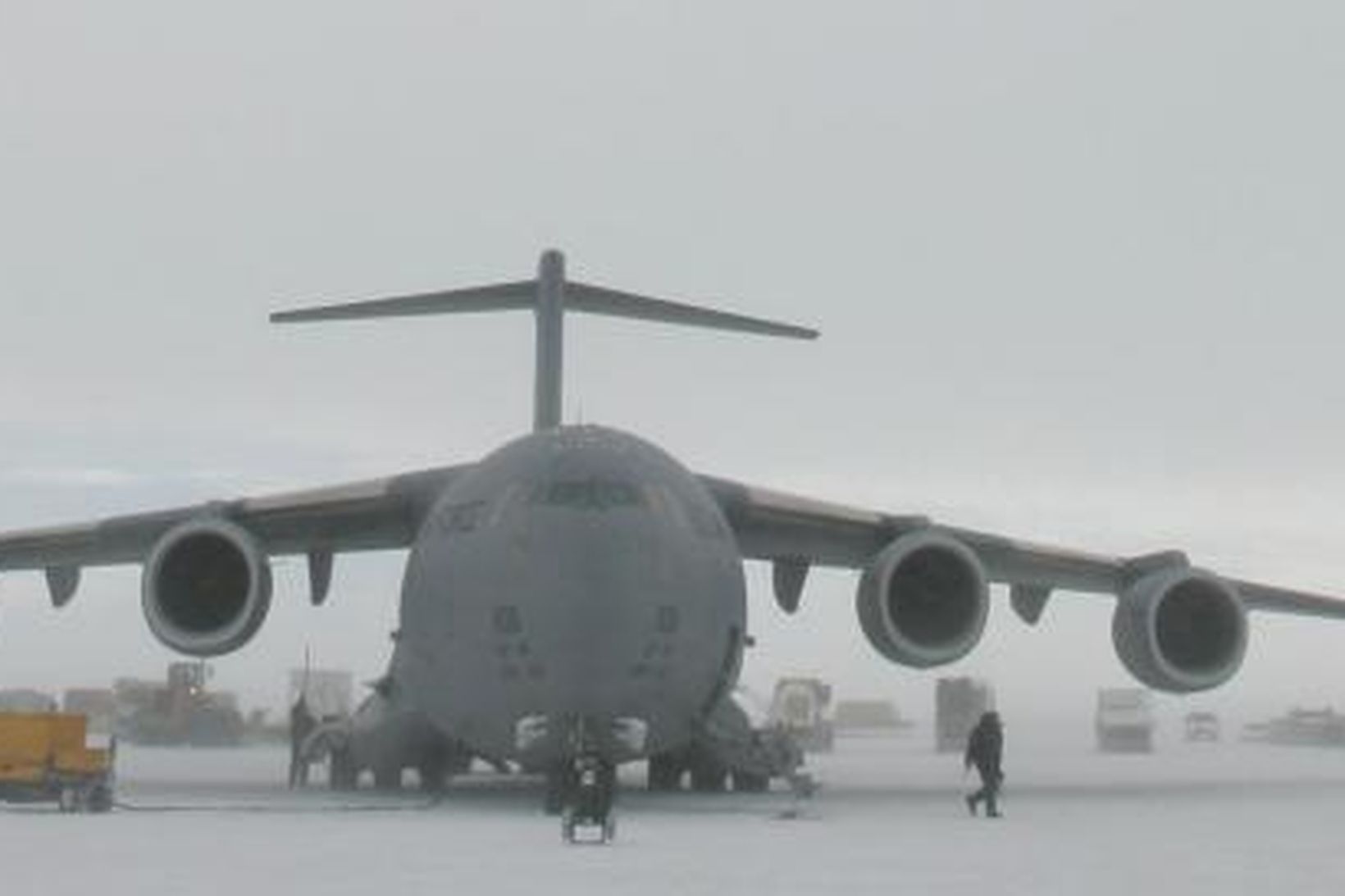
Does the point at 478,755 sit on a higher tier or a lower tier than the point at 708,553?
lower

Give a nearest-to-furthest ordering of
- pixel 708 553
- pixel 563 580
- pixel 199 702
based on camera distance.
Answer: pixel 563 580
pixel 708 553
pixel 199 702

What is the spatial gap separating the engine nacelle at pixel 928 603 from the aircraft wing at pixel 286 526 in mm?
4961

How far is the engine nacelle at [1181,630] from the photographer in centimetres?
2370

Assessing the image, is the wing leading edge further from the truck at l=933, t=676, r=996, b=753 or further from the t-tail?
the truck at l=933, t=676, r=996, b=753

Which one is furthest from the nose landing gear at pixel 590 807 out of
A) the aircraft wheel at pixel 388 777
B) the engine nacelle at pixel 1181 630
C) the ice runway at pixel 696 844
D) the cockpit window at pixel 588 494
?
the engine nacelle at pixel 1181 630

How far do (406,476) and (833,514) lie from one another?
511 cm

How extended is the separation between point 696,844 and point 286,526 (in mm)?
10931

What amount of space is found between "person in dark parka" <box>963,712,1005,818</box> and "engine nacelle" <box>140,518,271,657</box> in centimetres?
792

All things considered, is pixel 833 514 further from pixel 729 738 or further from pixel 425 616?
pixel 425 616

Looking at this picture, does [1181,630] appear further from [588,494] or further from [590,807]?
[590,807]

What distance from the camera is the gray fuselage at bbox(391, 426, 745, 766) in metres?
18.5

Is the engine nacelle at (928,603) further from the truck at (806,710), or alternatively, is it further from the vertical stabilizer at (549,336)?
the truck at (806,710)

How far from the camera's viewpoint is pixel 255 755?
4525 centimetres

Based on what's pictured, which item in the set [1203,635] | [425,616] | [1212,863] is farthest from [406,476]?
[1212,863]
